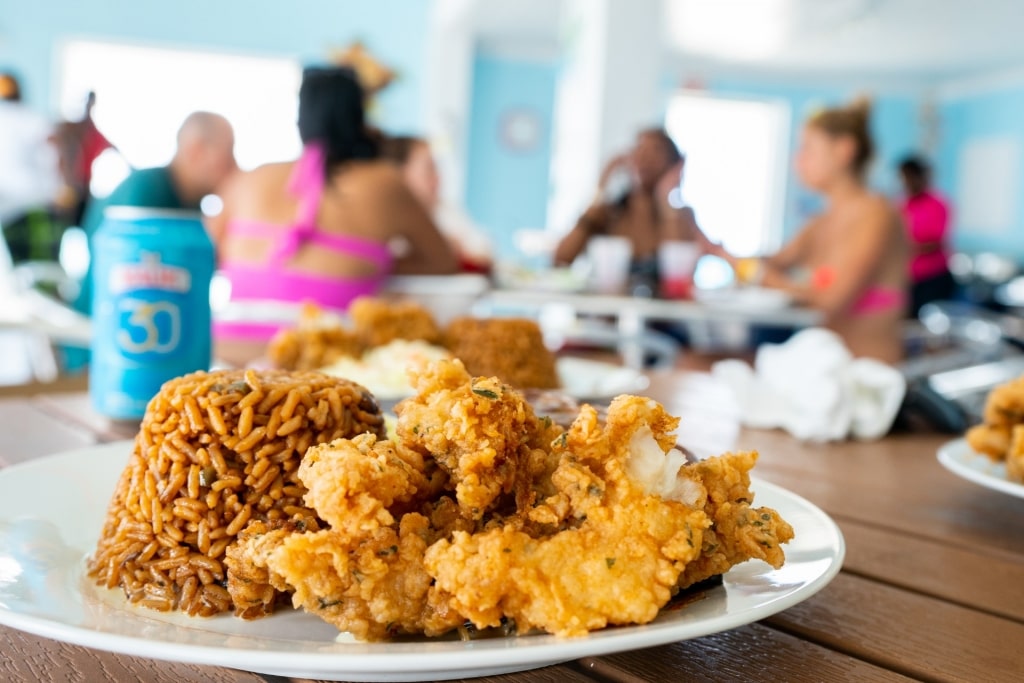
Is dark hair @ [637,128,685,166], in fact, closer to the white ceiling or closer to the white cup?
the white cup

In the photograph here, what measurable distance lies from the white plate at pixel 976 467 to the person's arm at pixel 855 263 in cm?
273

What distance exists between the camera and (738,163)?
1396cm

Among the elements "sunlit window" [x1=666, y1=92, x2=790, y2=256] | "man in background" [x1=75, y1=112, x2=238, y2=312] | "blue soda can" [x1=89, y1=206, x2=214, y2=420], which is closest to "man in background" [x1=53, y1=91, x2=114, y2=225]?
"man in background" [x1=75, y1=112, x2=238, y2=312]

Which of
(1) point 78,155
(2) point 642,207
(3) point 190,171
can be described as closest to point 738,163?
(2) point 642,207

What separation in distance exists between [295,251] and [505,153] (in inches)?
392

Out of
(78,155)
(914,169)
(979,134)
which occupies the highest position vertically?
(979,134)

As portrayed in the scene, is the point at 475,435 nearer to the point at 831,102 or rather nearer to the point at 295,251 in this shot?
the point at 295,251

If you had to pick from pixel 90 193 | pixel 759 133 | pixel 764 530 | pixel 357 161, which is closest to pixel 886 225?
pixel 357 161

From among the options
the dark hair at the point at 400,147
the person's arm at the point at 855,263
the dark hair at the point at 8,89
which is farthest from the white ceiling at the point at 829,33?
the person's arm at the point at 855,263

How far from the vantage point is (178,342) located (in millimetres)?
1179

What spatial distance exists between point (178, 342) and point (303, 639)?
0.72m

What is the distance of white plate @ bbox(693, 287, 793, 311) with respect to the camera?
3.61 metres

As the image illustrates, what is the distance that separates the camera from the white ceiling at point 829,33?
31.6 ft

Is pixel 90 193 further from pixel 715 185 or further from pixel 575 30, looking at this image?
pixel 715 185
